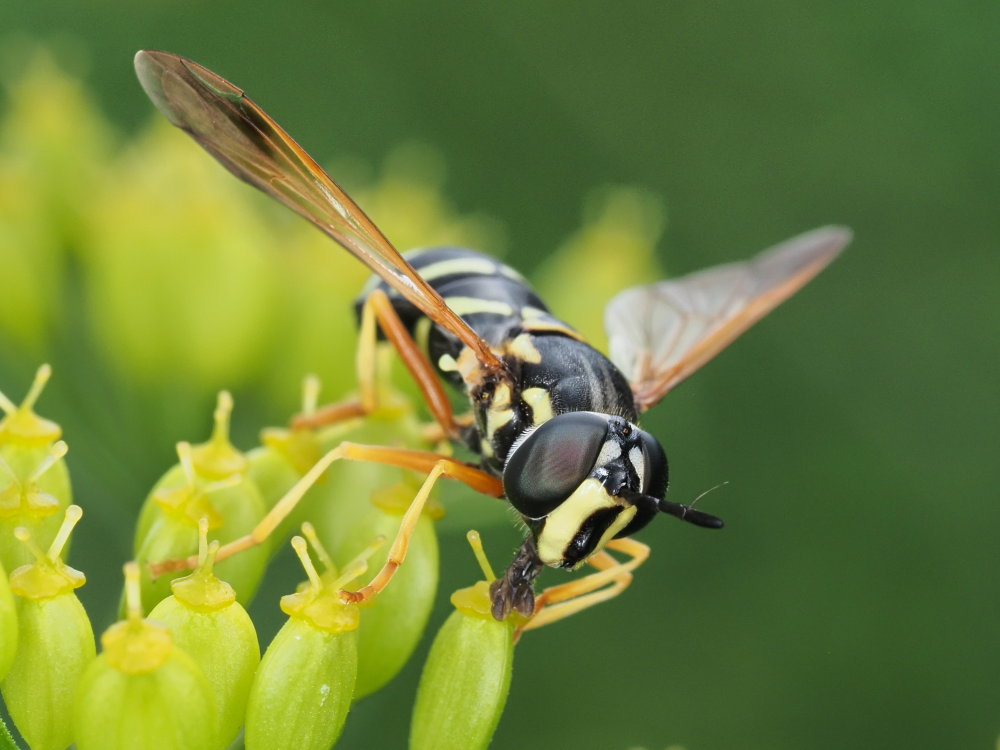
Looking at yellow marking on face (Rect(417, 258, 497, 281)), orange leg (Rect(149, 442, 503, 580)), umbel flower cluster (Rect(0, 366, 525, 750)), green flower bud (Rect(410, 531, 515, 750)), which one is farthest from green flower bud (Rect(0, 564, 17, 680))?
yellow marking on face (Rect(417, 258, 497, 281))

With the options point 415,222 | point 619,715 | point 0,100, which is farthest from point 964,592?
point 0,100

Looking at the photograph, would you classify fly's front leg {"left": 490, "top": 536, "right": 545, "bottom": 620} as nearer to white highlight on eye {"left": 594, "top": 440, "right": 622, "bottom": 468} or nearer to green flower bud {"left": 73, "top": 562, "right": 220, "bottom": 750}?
white highlight on eye {"left": 594, "top": 440, "right": 622, "bottom": 468}

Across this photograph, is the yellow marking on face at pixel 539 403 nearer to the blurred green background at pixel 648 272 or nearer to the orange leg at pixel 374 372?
the orange leg at pixel 374 372

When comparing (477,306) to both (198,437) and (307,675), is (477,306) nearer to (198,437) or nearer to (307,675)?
(198,437)

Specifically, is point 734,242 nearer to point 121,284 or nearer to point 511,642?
point 121,284

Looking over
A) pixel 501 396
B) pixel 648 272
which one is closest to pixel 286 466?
Result: pixel 501 396

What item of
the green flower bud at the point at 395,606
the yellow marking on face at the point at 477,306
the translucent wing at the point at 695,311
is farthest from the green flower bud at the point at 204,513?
the translucent wing at the point at 695,311
